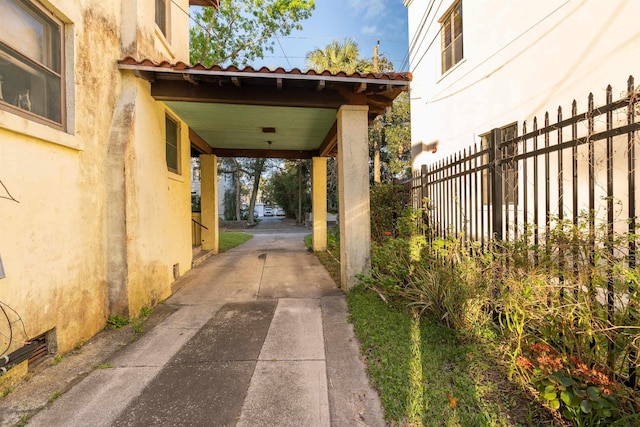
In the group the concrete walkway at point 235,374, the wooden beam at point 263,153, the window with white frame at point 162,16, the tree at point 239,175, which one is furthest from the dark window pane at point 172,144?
the tree at point 239,175

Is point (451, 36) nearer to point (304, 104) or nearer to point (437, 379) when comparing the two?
point (304, 104)

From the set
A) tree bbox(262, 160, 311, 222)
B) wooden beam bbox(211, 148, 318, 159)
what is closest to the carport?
wooden beam bbox(211, 148, 318, 159)

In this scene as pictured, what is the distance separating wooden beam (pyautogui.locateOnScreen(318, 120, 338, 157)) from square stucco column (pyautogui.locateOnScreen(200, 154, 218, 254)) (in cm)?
341

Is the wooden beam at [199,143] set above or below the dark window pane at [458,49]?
below

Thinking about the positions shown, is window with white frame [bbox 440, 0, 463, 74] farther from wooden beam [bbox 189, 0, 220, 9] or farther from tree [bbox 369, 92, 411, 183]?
tree [bbox 369, 92, 411, 183]

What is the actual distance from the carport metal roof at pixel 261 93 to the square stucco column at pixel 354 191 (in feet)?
1.02

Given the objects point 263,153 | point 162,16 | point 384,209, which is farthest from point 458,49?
point 162,16

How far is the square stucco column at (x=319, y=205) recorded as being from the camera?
9.24 metres

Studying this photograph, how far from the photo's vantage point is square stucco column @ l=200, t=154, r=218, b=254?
8.83 meters

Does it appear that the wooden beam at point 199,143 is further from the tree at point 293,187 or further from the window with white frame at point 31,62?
the tree at point 293,187

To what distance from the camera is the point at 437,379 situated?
2355 millimetres

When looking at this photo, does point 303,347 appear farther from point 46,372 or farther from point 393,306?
point 46,372

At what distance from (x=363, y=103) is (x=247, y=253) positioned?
598cm

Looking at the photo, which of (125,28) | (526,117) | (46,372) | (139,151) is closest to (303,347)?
(46,372)
